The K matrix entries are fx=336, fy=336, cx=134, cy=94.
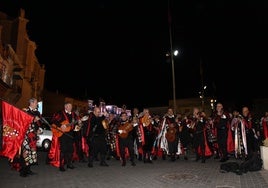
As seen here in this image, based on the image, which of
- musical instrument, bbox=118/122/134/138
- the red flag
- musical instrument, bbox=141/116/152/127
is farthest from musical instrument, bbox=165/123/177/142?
the red flag

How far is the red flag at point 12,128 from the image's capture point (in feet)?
28.3

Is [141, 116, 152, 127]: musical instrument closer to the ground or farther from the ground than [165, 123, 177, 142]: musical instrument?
farther from the ground

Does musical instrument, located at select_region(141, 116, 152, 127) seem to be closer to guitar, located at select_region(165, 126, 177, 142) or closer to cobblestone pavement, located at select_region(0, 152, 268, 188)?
guitar, located at select_region(165, 126, 177, 142)

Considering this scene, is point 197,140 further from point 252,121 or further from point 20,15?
point 20,15

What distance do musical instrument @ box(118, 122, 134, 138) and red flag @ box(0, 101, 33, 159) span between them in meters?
3.87

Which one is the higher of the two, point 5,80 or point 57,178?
point 5,80

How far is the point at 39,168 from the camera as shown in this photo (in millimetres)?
11203

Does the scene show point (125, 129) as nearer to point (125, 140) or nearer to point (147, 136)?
point (125, 140)

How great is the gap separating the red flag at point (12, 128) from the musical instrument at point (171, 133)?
20.4ft

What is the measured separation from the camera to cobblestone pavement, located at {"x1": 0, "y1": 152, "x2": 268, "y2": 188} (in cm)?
823

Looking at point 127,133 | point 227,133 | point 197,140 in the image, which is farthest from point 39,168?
point 227,133

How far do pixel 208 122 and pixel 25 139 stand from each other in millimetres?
7320

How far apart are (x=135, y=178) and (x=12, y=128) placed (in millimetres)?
3540

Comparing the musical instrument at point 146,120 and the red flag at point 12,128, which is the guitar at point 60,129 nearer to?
the red flag at point 12,128
